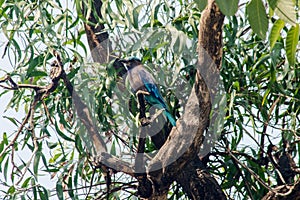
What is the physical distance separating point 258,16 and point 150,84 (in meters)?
2.01

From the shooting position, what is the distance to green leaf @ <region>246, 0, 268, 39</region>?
0.89 metres

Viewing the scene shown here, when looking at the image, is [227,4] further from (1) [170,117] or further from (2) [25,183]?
(2) [25,183]

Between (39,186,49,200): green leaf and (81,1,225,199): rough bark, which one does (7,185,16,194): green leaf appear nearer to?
(39,186,49,200): green leaf

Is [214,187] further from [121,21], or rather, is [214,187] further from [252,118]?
[121,21]

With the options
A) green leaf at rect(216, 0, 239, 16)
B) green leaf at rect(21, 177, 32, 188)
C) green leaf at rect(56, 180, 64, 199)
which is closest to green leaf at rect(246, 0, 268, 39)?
green leaf at rect(216, 0, 239, 16)

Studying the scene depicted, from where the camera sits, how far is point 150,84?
2906 millimetres

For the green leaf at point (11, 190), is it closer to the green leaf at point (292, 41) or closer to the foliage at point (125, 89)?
the foliage at point (125, 89)

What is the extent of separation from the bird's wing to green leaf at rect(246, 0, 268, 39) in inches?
70.8

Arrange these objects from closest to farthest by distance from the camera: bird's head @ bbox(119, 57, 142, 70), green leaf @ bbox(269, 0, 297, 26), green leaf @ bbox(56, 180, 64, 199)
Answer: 1. green leaf @ bbox(269, 0, 297, 26)
2. green leaf @ bbox(56, 180, 64, 199)
3. bird's head @ bbox(119, 57, 142, 70)

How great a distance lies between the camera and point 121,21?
8.47 ft

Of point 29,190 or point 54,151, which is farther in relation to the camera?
point 54,151

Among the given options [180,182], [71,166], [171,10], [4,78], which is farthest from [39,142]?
[171,10]

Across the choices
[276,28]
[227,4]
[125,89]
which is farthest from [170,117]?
[227,4]

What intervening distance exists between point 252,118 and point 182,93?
12.3 inches
